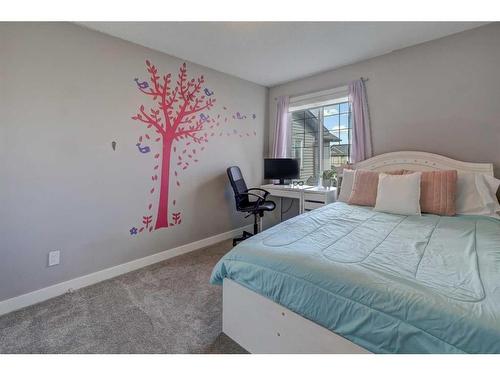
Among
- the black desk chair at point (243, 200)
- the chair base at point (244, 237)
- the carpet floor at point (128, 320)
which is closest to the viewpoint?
the carpet floor at point (128, 320)

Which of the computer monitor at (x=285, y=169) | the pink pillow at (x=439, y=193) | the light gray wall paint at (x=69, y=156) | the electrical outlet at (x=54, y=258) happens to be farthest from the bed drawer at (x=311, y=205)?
the electrical outlet at (x=54, y=258)

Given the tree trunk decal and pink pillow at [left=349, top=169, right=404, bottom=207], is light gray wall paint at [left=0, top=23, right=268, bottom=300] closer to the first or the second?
the tree trunk decal

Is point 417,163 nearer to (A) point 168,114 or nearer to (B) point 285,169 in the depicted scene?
(B) point 285,169

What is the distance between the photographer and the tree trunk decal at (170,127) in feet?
8.54

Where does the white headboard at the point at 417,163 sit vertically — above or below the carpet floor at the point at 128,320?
above

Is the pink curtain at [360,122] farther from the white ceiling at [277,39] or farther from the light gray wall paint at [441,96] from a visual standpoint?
the white ceiling at [277,39]

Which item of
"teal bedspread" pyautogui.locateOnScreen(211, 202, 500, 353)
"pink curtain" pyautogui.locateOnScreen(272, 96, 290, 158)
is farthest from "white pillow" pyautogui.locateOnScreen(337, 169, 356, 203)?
A: "pink curtain" pyautogui.locateOnScreen(272, 96, 290, 158)

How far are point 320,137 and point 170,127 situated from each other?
2167 millimetres

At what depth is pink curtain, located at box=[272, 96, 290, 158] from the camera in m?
3.80

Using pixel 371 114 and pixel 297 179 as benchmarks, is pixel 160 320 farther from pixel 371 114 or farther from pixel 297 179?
pixel 371 114

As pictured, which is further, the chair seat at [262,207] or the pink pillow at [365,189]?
the chair seat at [262,207]

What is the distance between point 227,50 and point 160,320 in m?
2.67

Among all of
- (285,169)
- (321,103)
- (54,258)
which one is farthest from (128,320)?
(321,103)

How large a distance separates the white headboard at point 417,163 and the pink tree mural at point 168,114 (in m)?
2.12
